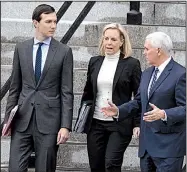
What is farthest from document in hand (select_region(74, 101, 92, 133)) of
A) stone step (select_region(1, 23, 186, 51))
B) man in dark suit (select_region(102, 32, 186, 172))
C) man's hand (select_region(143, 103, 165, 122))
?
stone step (select_region(1, 23, 186, 51))

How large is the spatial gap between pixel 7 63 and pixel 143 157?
9.28 feet

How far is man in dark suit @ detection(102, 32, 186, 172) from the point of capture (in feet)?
21.4

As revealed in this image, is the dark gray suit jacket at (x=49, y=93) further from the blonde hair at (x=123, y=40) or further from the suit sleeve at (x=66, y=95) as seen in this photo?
the blonde hair at (x=123, y=40)

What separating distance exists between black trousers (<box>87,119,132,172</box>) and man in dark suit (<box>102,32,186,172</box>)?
15.6 inches

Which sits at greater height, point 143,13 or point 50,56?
point 143,13

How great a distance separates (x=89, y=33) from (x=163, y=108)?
2.65 meters

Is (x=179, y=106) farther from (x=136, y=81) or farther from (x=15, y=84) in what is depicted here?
(x=15, y=84)

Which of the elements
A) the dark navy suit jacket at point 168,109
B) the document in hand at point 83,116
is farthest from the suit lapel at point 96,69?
the dark navy suit jacket at point 168,109

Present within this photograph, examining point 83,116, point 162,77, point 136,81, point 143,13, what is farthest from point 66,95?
point 143,13

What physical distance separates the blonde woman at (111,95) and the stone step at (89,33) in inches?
63.8

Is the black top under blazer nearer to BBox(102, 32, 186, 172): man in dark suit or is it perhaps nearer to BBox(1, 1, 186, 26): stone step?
BBox(102, 32, 186, 172): man in dark suit

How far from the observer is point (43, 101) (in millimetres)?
6977

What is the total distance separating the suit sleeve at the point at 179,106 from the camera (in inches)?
253

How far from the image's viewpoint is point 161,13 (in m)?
9.60
